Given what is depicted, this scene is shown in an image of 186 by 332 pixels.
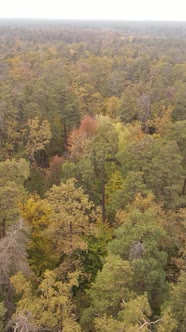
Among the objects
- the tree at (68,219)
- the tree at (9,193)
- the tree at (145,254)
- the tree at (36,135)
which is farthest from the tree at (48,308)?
the tree at (36,135)

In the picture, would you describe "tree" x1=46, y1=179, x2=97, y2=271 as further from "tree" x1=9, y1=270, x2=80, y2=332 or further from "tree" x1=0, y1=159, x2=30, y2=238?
"tree" x1=9, y1=270, x2=80, y2=332

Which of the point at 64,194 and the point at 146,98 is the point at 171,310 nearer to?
the point at 64,194

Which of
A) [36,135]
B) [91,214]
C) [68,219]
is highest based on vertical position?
[68,219]

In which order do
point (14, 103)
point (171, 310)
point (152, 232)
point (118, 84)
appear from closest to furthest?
point (171, 310) < point (152, 232) < point (14, 103) < point (118, 84)

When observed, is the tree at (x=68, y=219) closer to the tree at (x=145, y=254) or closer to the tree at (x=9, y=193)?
the tree at (x=145, y=254)

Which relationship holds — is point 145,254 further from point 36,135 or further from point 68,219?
point 36,135

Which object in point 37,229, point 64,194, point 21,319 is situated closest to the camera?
point 21,319

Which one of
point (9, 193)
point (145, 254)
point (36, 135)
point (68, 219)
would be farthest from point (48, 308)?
point (36, 135)

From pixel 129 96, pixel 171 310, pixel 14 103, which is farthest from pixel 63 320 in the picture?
pixel 129 96
